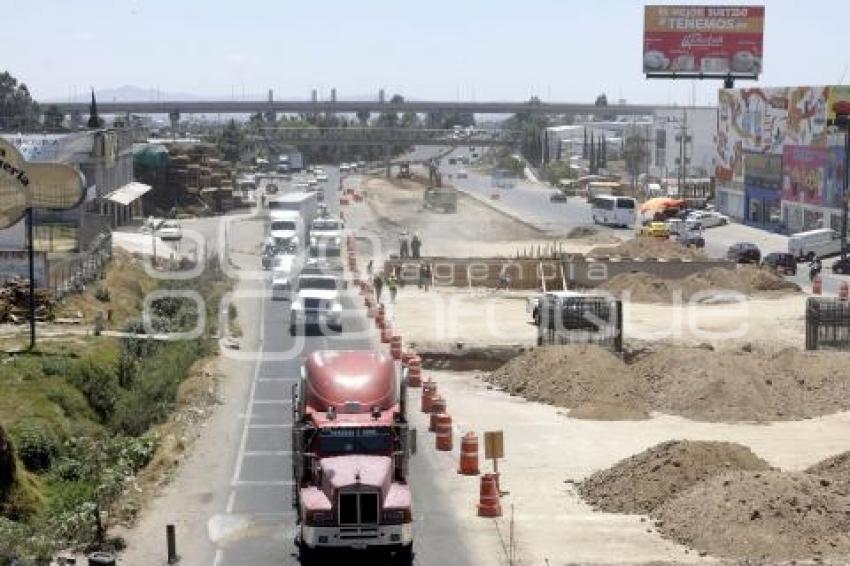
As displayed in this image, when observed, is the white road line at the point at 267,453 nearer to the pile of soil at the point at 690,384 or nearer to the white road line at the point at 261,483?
the white road line at the point at 261,483

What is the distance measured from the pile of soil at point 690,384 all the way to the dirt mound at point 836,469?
8.22m

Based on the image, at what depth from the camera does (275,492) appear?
24.1 m

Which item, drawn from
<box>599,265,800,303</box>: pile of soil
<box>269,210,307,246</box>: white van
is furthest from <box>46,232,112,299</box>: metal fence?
<box>599,265,800,303</box>: pile of soil

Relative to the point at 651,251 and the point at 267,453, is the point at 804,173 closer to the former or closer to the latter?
the point at 651,251

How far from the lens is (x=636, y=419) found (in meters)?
32.2

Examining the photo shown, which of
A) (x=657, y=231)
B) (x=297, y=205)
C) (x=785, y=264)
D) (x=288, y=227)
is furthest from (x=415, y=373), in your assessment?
(x=657, y=231)

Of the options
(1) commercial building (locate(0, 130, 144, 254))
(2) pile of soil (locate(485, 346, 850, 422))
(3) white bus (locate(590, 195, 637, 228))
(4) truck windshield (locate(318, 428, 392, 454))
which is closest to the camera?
(4) truck windshield (locate(318, 428, 392, 454))

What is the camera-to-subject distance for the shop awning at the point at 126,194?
76.2m

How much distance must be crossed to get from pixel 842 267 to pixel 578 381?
109ft

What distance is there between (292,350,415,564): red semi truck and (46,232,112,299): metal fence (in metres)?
24.2

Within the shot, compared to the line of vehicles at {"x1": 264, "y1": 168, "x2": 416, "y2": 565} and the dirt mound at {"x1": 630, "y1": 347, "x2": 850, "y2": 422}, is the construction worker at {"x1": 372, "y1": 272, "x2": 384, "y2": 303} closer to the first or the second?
the dirt mound at {"x1": 630, "y1": 347, "x2": 850, "y2": 422}

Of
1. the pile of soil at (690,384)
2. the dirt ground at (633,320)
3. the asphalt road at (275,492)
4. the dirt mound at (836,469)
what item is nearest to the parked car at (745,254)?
the dirt ground at (633,320)

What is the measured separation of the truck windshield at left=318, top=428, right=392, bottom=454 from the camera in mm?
18906

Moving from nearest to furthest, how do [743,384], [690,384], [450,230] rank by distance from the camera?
[743,384]
[690,384]
[450,230]
